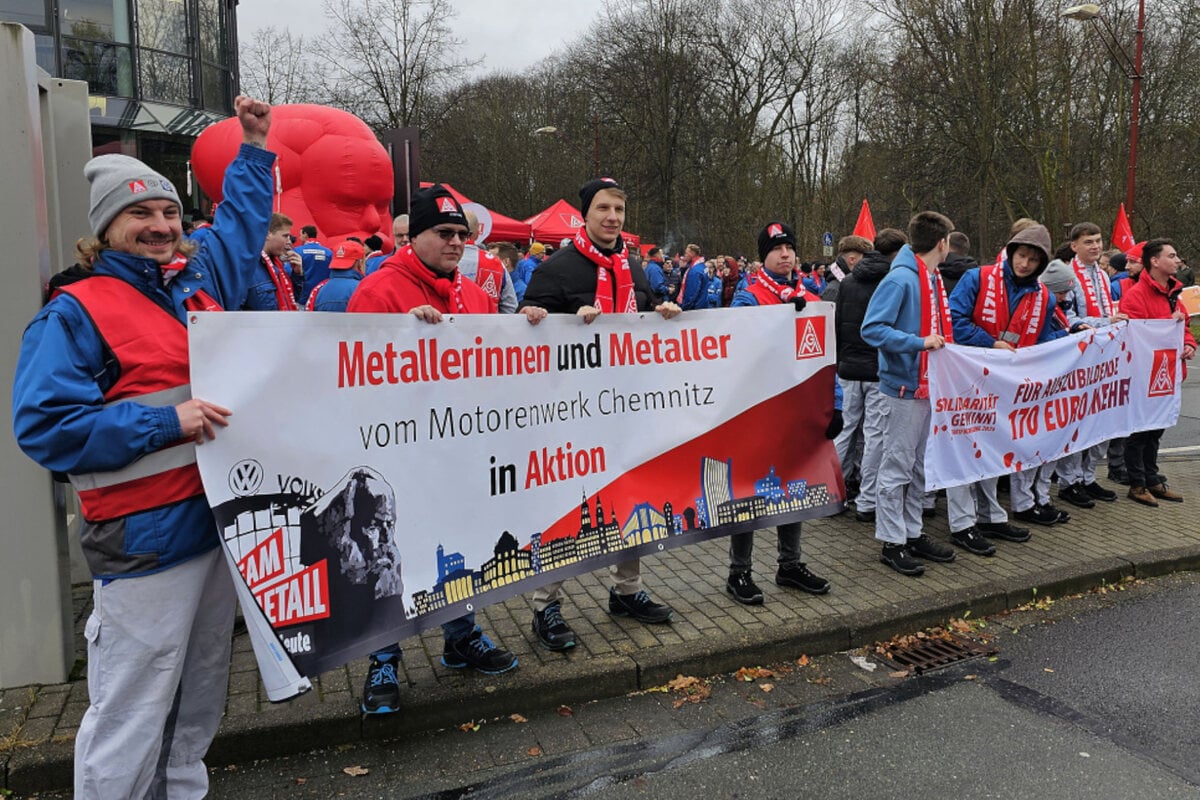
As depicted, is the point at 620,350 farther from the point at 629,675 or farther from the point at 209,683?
the point at 209,683

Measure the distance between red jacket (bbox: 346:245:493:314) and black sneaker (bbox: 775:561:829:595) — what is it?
255 centimetres

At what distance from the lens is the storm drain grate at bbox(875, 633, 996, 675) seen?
4.30m

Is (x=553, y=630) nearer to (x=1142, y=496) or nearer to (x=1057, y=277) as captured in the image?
(x=1057, y=277)

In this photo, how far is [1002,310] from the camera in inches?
237

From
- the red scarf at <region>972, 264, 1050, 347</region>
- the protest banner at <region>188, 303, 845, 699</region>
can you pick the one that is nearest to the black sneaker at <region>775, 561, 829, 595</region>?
the protest banner at <region>188, 303, 845, 699</region>

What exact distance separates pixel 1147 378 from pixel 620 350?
17.8 ft

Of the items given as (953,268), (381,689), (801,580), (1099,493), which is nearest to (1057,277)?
(953,268)

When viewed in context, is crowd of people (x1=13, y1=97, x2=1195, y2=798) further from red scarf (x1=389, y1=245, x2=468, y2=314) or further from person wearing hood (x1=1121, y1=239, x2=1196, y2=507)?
person wearing hood (x1=1121, y1=239, x2=1196, y2=507)

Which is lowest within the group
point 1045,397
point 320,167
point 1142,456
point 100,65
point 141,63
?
point 1142,456

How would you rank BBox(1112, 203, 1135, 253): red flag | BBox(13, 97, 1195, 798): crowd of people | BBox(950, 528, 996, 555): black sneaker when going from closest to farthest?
1. BBox(13, 97, 1195, 798): crowd of people
2. BBox(950, 528, 996, 555): black sneaker
3. BBox(1112, 203, 1135, 253): red flag

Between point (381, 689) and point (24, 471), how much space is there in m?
1.77

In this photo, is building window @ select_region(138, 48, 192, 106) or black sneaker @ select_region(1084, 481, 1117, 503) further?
building window @ select_region(138, 48, 192, 106)

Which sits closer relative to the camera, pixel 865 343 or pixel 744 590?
pixel 744 590

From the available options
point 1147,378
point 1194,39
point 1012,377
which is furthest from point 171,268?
point 1194,39
